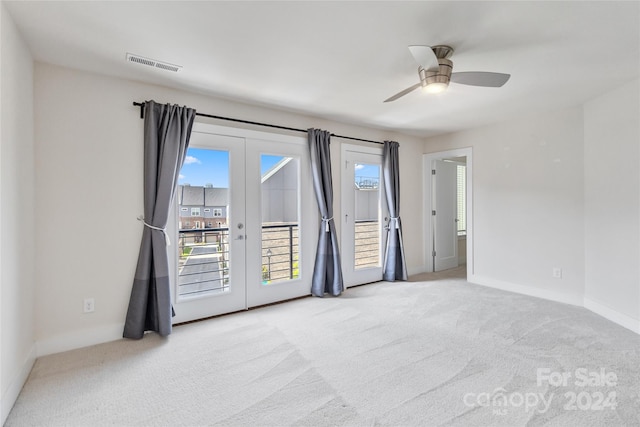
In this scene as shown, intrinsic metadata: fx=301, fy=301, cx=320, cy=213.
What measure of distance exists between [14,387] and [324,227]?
2956mm

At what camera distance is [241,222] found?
11.1 ft

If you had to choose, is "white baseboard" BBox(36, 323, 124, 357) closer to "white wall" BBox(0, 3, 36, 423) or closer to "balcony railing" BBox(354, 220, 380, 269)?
"white wall" BBox(0, 3, 36, 423)

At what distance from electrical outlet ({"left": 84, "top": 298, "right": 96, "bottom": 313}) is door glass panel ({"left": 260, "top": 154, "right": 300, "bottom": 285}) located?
1606mm

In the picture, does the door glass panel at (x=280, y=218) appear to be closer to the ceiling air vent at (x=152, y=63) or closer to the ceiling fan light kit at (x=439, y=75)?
the ceiling air vent at (x=152, y=63)

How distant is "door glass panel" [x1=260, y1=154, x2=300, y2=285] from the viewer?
3594 mm

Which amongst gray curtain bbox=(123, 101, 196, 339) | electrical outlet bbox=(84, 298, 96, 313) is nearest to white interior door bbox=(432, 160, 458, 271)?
gray curtain bbox=(123, 101, 196, 339)

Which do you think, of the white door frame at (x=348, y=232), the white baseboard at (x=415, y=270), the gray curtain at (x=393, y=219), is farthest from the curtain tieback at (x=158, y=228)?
the white baseboard at (x=415, y=270)

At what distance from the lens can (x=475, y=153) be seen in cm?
452

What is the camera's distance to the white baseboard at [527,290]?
3.58 metres

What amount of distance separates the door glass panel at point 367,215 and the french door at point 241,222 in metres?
0.85

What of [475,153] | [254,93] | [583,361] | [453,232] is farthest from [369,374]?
[453,232]

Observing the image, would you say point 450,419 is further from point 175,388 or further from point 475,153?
point 475,153

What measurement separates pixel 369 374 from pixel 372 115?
9.85 ft

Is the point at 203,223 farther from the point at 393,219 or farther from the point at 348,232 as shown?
the point at 393,219
